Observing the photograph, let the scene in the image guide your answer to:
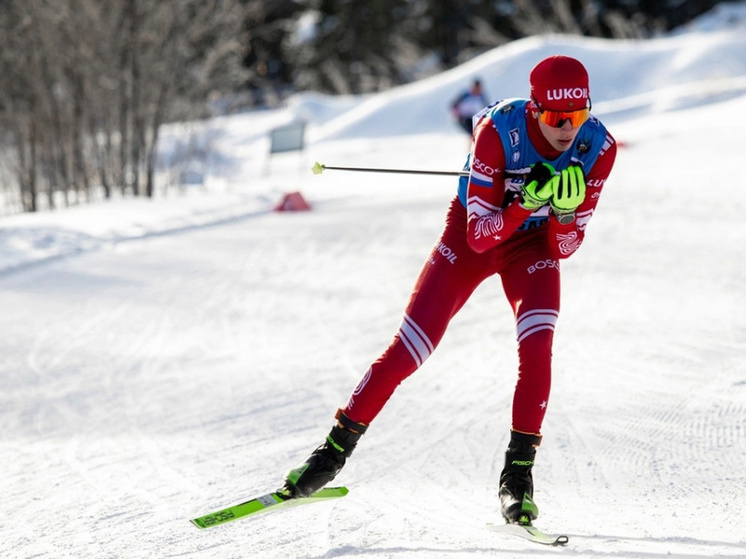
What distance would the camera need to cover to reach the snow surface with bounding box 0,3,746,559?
11.4ft

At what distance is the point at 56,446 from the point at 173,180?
46.2 ft

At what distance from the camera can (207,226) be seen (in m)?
11.8

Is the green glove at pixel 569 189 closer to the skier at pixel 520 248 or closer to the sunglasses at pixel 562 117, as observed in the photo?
the skier at pixel 520 248

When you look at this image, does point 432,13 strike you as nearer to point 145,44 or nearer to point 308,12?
point 308,12

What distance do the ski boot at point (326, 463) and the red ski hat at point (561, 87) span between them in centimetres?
137

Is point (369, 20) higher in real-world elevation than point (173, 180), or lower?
higher

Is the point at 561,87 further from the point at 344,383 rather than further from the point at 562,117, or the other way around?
the point at 344,383

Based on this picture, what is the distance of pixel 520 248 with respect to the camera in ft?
12.1

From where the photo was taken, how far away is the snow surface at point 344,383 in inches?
137

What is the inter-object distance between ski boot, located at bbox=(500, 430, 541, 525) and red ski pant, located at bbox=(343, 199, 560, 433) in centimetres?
5

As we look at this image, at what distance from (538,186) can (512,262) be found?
49 cm

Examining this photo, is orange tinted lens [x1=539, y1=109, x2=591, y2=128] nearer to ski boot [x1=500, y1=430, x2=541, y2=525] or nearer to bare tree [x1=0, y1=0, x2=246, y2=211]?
ski boot [x1=500, y1=430, x2=541, y2=525]

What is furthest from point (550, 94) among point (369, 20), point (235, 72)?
point (369, 20)

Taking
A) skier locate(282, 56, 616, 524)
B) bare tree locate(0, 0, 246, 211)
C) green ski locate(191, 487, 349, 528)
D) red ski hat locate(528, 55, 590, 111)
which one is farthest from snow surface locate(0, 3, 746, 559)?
bare tree locate(0, 0, 246, 211)
